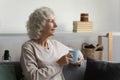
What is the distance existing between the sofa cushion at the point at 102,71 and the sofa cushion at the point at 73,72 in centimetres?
7

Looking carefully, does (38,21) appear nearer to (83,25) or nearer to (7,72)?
(7,72)

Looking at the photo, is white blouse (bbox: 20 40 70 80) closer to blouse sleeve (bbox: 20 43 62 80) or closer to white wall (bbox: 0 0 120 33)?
blouse sleeve (bbox: 20 43 62 80)

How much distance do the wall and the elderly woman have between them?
43cm

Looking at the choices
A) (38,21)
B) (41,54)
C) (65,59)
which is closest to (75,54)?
(65,59)

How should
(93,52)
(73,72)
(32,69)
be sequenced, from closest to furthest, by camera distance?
1. (32,69)
2. (73,72)
3. (93,52)

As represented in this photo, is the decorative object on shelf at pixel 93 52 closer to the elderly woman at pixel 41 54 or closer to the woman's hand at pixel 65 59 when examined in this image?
the elderly woman at pixel 41 54

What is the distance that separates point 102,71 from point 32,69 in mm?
536

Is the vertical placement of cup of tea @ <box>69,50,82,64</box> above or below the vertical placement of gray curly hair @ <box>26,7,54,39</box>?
below

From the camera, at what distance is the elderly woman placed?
1830mm

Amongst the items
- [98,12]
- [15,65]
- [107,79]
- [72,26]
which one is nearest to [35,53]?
[15,65]

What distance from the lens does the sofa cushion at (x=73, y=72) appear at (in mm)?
2115

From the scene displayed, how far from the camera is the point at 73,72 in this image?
2.12 metres

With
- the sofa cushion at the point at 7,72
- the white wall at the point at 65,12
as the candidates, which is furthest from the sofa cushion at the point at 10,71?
the white wall at the point at 65,12

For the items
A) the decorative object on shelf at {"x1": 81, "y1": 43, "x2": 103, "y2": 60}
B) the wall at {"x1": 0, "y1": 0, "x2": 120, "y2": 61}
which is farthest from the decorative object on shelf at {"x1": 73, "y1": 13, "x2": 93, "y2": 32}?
the decorative object on shelf at {"x1": 81, "y1": 43, "x2": 103, "y2": 60}
